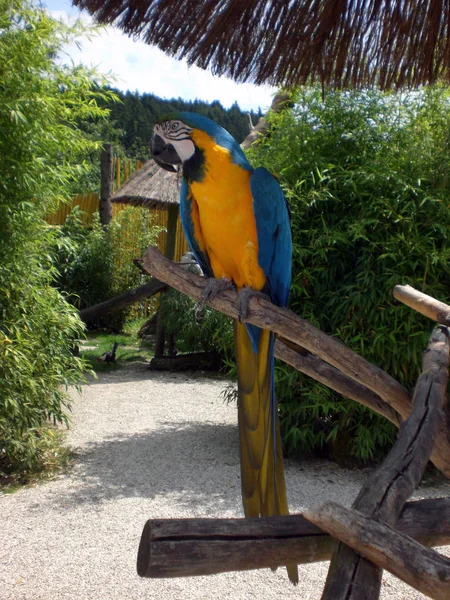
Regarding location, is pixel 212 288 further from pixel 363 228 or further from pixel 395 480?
pixel 363 228

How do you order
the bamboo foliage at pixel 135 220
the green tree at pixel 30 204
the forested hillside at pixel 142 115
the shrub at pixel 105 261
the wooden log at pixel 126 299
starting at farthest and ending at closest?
the forested hillside at pixel 142 115 < the bamboo foliage at pixel 135 220 < the shrub at pixel 105 261 < the wooden log at pixel 126 299 < the green tree at pixel 30 204

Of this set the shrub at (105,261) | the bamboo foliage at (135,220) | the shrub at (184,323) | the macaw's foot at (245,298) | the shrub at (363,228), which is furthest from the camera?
the bamboo foliage at (135,220)

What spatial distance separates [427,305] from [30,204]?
2.11 meters

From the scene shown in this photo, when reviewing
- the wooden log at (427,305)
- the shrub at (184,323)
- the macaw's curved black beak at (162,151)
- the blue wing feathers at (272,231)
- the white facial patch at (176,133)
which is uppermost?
the white facial patch at (176,133)

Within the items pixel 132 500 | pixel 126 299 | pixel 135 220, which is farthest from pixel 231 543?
pixel 135 220

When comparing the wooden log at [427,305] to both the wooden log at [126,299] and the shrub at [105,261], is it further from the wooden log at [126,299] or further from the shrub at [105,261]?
the shrub at [105,261]

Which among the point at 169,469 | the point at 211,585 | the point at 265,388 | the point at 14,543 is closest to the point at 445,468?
the point at 265,388

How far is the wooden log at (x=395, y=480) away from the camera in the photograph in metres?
0.62

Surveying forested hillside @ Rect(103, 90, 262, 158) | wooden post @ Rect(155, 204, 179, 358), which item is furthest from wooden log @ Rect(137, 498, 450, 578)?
forested hillside @ Rect(103, 90, 262, 158)

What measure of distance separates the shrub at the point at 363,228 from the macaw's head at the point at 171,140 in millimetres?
1793

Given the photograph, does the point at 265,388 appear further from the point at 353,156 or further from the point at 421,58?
the point at 353,156

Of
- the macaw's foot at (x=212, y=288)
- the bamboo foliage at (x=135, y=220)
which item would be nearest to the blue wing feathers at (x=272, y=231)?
the macaw's foot at (x=212, y=288)

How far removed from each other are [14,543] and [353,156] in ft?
8.10

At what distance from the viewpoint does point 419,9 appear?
1315 mm
